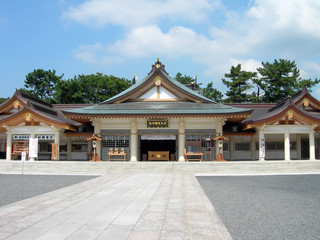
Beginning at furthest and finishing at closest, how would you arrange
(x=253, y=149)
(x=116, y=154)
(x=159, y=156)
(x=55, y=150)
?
(x=253, y=149) < (x=159, y=156) < (x=55, y=150) < (x=116, y=154)

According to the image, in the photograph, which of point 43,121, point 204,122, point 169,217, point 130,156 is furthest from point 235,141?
point 169,217

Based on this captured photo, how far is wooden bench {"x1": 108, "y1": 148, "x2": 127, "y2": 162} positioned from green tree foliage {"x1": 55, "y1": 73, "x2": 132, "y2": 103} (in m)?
28.2

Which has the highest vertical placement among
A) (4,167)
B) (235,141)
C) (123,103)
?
(123,103)

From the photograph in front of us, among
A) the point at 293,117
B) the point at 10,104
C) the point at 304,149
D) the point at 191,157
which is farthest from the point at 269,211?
the point at 10,104

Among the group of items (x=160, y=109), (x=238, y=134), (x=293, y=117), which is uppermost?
(x=160, y=109)

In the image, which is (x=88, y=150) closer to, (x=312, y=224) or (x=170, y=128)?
(x=170, y=128)

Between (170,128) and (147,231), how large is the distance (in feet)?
58.4

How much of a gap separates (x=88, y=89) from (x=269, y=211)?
1833 inches

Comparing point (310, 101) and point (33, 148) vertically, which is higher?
point (310, 101)

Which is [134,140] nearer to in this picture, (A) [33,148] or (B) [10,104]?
(A) [33,148]

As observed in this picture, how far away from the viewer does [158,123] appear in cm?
2288

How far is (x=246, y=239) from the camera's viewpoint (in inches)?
212

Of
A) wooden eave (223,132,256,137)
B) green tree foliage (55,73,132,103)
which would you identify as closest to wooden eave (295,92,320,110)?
wooden eave (223,132,256,137)

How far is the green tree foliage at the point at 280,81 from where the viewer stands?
47.4m
